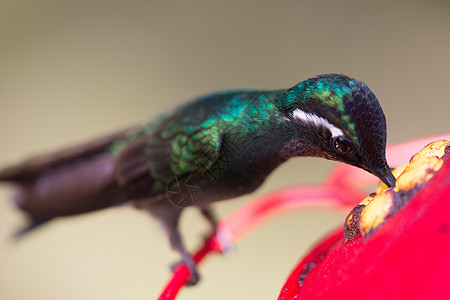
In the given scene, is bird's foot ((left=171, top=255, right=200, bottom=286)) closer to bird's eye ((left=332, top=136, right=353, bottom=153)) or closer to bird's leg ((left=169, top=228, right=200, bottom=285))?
bird's leg ((left=169, top=228, right=200, bottom=285))

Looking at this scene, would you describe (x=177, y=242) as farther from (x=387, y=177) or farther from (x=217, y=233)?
(x=387, y=177)

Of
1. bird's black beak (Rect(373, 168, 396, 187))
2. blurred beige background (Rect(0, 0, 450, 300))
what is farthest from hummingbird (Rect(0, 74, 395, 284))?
blurred beige background (Rect(0, 0, 450, 300))

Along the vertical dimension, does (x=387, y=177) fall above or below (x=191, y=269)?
above

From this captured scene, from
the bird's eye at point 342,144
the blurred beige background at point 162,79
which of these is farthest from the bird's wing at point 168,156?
the blurred beige background at point 162,79

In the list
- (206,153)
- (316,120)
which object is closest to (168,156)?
(206,153)

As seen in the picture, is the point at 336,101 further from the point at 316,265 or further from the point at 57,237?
the point at 57,237

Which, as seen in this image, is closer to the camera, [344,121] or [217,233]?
[344,121]
